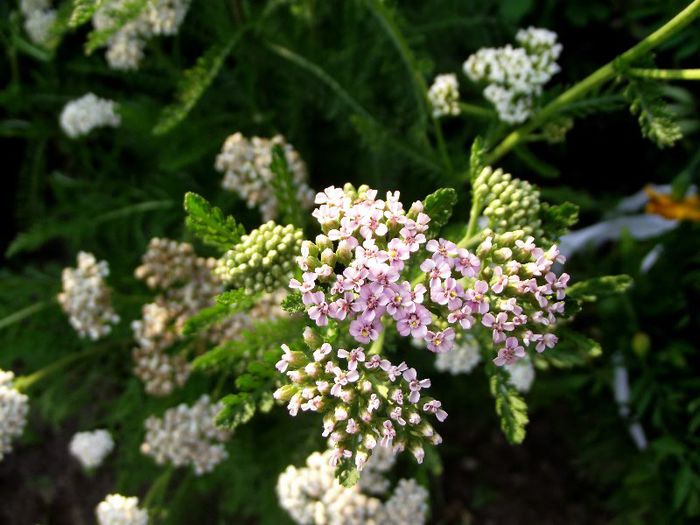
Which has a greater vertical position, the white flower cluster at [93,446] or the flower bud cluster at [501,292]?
the flower bud cluster at [501,292]

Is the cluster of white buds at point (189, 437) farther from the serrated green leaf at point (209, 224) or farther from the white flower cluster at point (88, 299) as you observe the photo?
the serrated green leaf at point (209, 224)

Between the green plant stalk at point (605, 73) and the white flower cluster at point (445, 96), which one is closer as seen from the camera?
the green plant stalk at point (605, 73)

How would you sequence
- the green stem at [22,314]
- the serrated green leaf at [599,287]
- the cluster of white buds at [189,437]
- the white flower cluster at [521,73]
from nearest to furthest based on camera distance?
the serrated green leaf at [599,287], the white flower cluster at [521,73], the cluster of white buds at [189,437], the green stem at [22,314]

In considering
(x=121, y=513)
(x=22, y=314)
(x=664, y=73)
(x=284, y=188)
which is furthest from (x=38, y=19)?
(x=664, y=73)

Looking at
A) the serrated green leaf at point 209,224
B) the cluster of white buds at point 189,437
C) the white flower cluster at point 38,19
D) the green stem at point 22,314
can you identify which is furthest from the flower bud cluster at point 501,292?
the white flower cluster at point 38,19

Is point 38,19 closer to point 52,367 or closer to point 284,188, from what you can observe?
point 52,367

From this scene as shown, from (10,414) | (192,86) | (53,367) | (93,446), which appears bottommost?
(93,446)

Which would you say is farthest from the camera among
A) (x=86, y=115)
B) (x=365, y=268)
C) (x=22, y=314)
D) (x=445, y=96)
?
(x=86, y=115)

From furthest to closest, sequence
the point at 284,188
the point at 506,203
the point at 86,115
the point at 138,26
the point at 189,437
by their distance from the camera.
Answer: the point at 86,115, the point at 138,26, the point at 189,437, the point at 284,188, the point at 506,203
